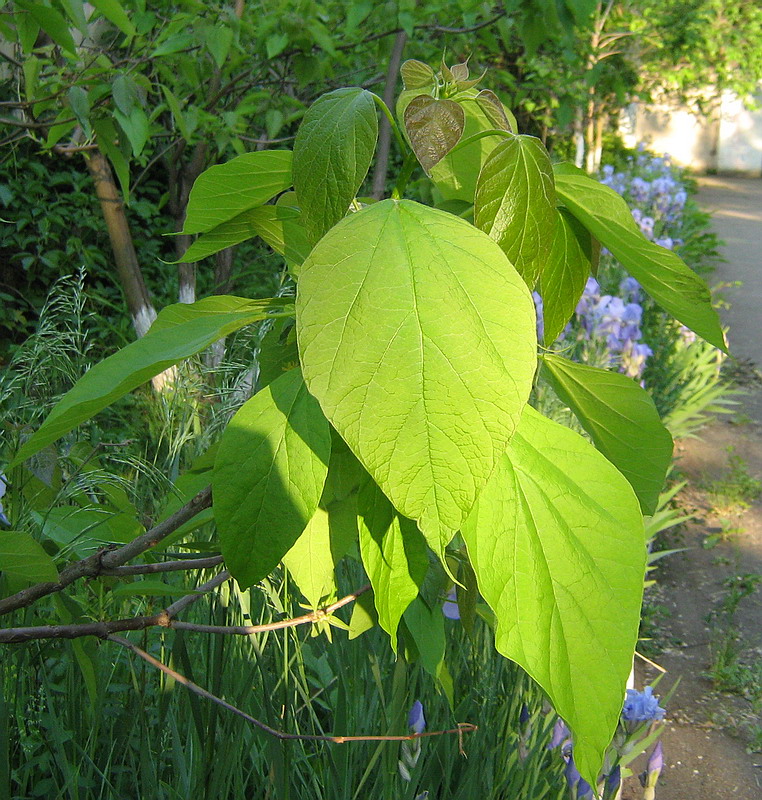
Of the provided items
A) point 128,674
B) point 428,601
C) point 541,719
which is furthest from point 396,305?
point 541,719

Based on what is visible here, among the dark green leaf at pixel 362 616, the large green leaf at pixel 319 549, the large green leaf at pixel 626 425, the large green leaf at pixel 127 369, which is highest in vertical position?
the large green leaf at pixel 127 369

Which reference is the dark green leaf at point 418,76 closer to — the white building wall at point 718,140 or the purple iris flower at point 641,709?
the purple iris flower at point 641,709

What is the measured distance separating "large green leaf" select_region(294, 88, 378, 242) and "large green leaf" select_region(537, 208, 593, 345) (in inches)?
7.2

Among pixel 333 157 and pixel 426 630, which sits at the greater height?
pixel 333 157

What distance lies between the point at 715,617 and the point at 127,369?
11.6ft

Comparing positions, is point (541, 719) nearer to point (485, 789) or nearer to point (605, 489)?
point (485, 789)

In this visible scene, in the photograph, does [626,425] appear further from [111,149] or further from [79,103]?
[79,103]

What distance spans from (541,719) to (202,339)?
5.65ft

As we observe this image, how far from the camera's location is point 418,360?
41 cm

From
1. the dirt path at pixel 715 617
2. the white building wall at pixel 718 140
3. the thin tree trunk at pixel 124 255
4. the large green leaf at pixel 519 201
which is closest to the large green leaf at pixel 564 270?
A: the large green leaf at pixel 519 201

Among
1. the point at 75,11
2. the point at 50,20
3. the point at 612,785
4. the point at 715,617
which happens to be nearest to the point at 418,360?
the point at 50,20

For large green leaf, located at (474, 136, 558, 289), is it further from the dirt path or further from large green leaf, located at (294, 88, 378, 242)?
the dirt path

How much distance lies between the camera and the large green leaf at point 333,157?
0.52 m

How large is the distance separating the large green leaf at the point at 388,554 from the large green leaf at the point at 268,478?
1.4 inches
